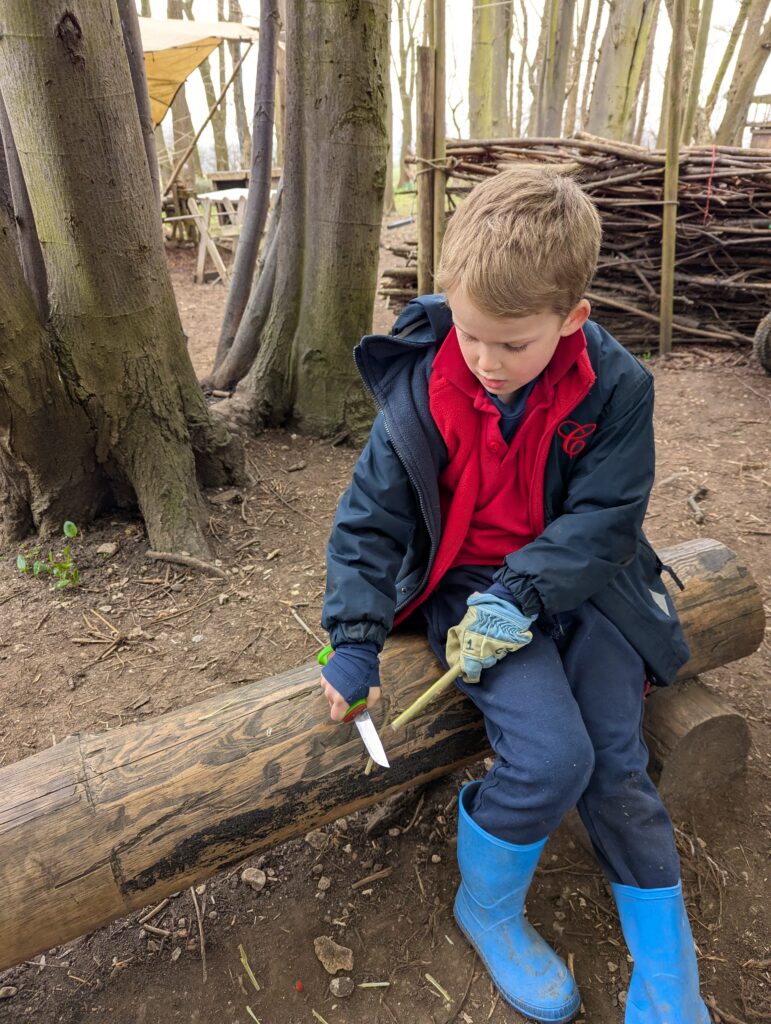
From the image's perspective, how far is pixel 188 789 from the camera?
4.72 ft

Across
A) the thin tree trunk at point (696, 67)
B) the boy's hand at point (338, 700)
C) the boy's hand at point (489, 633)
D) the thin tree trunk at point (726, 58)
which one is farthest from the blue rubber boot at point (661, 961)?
the thin tree trunk at point (726, 58)

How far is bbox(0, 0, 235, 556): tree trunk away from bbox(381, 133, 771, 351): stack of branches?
12.2 feet

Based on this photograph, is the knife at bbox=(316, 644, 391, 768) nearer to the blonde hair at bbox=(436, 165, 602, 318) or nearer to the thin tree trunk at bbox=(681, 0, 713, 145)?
the blonde hair at bbox=(436, 165, 602, 318)

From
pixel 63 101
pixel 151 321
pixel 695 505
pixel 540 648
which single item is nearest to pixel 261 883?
pixel 540 648

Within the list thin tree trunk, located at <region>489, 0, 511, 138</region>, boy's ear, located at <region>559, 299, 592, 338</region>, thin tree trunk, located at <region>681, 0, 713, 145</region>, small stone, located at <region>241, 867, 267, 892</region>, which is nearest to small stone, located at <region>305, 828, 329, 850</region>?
small stone, located at <region>241, 867, 267, 892</region>

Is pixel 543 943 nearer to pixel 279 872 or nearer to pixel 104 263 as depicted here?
pixel 279 872

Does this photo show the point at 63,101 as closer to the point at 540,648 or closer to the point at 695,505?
the point at 540,648

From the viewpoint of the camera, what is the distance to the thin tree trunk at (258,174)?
4043mm

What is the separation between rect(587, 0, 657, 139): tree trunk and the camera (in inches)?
338

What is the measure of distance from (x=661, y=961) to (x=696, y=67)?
1461 centimetres

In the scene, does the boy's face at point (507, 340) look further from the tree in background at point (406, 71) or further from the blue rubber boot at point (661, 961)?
the tree in background at point (406, 71)

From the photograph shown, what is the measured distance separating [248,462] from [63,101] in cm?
175

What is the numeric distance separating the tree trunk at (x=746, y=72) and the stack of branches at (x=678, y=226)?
496 centimetres

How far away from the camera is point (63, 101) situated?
2.32 metres
